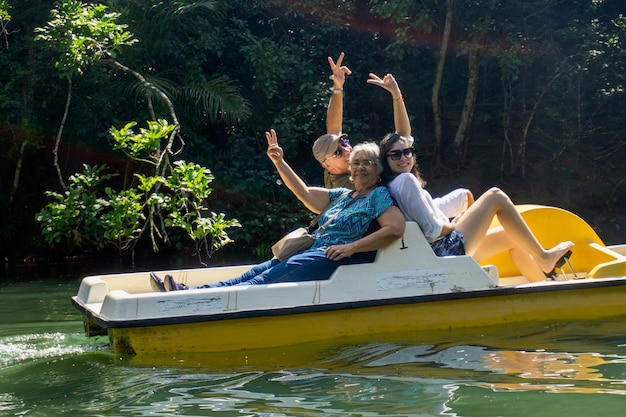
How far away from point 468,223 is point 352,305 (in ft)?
3.28

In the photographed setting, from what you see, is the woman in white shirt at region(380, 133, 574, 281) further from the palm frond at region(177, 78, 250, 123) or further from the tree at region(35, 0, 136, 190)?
the palm frond at region(177, 78, 250, 123)

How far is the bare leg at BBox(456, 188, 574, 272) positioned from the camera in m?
5.63

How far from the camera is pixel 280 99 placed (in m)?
13.8

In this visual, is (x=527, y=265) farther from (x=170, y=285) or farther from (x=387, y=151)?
(x=170, y=285)

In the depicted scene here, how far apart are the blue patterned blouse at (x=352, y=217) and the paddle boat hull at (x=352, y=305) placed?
0.20 m

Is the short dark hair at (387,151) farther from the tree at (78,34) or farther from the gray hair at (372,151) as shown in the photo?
the tree at (78,34)

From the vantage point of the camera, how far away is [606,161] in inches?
591

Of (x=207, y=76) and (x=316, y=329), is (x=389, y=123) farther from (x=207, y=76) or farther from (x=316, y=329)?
(x=316, y=329)

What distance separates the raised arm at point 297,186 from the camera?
5711mm

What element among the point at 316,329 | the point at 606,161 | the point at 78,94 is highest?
the point at 78,94

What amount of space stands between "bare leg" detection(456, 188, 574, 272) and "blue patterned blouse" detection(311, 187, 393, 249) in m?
0.67

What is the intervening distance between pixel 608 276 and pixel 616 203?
9.62 meters

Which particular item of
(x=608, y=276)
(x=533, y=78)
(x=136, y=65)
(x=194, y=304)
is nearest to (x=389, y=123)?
(x=533, y=78)

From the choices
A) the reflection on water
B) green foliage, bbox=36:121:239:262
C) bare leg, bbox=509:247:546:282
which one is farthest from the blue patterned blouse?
green foliage, bbox=36:121:239:262
